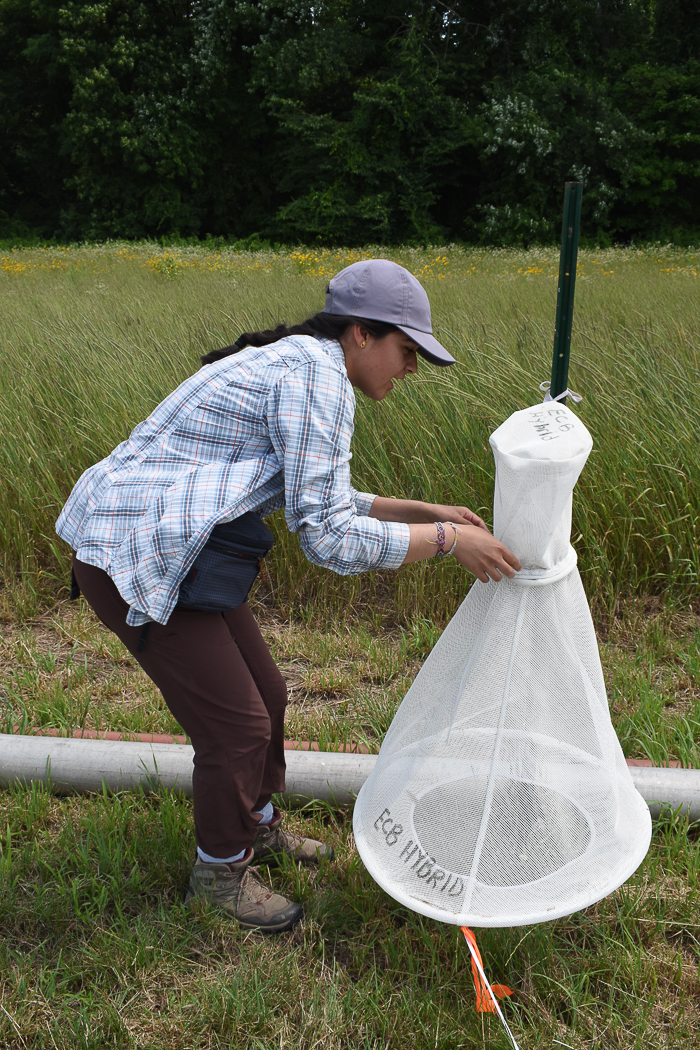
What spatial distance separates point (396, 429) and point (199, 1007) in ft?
7.57

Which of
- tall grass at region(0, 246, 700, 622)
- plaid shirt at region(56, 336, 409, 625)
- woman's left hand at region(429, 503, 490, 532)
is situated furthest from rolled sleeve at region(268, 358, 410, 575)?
tall grass at region(0, 246, 700, 622)

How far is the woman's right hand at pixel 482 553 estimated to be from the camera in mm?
1403

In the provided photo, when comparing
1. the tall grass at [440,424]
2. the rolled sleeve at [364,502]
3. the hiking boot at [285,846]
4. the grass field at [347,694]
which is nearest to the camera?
the grass field at [347,694]

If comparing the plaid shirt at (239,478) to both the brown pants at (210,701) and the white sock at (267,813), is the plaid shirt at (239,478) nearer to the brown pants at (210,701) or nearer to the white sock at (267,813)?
the brown pants at (210,701)

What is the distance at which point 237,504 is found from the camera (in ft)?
4.58

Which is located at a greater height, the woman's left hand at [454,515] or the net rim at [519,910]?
the woman's left hand at [454,515]

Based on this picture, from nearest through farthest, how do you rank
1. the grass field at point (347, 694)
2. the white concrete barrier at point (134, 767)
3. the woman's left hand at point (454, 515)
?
the grass field at point (347, 694) < the woman's left hand at point (454, 515) < the white concrete barrier at point (134, 767)

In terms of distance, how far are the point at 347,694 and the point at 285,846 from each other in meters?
0.72

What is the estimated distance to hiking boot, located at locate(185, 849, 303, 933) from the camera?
1.63m

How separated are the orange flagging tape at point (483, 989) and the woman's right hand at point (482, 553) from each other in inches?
25.6

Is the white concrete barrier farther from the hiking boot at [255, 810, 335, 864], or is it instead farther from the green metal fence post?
the green metal fence post

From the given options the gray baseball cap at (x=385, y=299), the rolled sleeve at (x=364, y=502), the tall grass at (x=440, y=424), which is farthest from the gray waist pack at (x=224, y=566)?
the tall grass at (x=440, y=424)

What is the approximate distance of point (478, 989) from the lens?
4.57 ft

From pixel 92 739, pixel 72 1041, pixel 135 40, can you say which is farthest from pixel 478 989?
pixel 135 40
